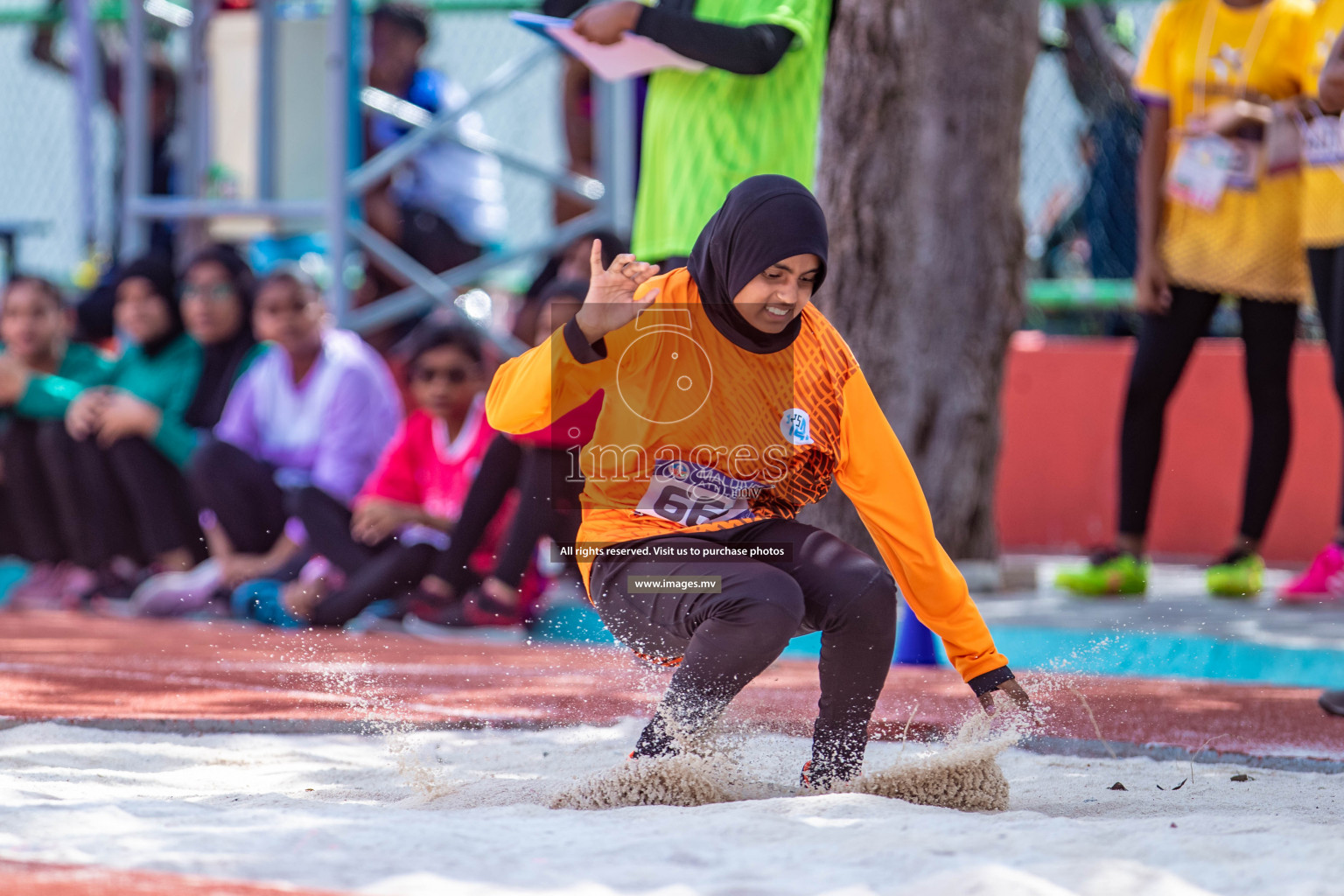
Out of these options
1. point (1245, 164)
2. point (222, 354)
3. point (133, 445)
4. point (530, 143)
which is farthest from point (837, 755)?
point (530, 143)

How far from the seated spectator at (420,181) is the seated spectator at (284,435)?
122cm

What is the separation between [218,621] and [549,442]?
1.72 metres

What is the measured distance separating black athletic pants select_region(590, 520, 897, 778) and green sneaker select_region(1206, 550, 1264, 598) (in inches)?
110

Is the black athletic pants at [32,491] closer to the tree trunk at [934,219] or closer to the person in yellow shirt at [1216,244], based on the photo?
the tree trunk at [934,219]

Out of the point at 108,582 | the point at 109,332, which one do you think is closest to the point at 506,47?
the point at 109,332

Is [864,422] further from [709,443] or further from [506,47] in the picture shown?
[506,47]

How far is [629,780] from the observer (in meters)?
2.52

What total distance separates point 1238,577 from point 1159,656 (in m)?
0.86

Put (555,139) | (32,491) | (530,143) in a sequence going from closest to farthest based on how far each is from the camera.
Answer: (32,491)
(555,139)
(530,143)

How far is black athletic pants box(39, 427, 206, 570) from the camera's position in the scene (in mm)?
5793

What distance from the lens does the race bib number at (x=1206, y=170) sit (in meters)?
5.07

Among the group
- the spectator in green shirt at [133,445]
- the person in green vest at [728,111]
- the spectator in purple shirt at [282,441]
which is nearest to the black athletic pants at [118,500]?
the spectator in green shirt at [133,445]

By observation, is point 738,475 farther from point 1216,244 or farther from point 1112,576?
point 1216,244

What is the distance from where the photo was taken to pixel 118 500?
19.5 feet
